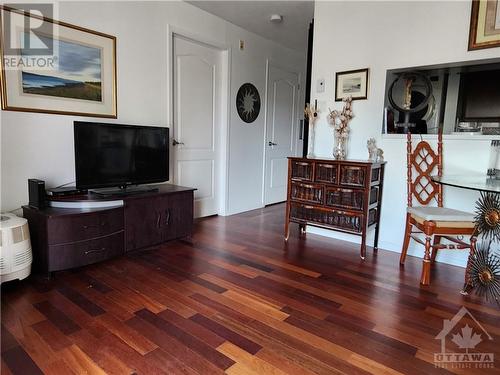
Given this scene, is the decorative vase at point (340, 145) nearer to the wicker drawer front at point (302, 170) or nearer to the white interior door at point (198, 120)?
the wicker drawer front at point (302, 170)

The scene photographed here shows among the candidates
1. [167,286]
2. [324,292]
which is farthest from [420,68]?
[167,286]

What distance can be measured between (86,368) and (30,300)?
88 centimetres

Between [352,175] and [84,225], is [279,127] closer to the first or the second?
[352,175]

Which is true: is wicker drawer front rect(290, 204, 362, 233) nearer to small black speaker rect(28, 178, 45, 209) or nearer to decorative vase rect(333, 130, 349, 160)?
decorative vase rect(333, 130, 349, 160)

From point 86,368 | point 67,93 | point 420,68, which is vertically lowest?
point 86,368

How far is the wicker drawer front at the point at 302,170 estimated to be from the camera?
129 inches

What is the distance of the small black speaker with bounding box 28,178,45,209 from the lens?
2.40m

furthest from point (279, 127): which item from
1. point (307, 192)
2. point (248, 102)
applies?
point (307, 192)

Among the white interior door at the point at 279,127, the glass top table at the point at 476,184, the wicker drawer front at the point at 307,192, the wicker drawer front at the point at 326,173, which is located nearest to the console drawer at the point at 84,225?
the wicker drawer front at the point at 307,192

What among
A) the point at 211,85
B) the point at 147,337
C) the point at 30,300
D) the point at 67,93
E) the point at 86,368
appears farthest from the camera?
the point at 211,85

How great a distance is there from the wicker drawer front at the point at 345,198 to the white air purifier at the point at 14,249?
2.48 m

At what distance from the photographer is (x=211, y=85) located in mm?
4113

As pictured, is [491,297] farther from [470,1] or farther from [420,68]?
[470,1]

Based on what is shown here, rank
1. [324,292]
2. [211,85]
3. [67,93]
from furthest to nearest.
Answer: [211,85] < [67,93] < [324,292]
